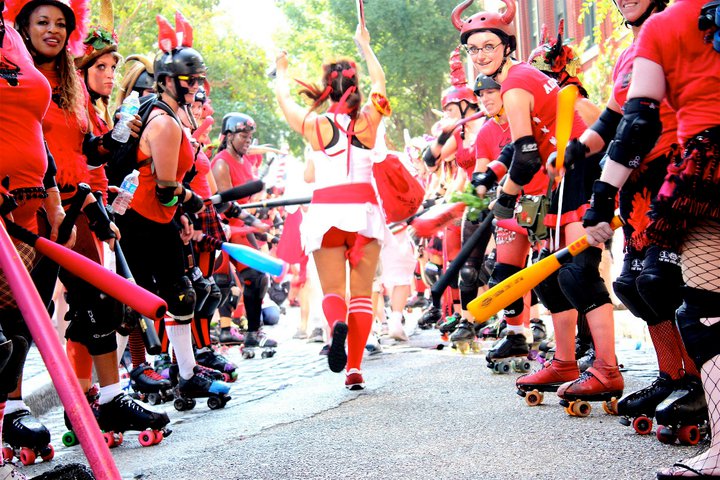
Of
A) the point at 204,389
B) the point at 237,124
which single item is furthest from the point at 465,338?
the point at 237,124

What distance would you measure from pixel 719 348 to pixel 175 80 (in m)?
4.65

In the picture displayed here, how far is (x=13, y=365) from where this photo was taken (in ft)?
13.4

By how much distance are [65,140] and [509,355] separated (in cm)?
343

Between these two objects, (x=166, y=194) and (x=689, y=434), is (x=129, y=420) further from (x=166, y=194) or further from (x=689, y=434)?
(x=689, y=434)

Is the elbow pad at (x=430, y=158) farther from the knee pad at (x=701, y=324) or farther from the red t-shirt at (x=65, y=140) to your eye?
the knee pad at (x=701, y=324)

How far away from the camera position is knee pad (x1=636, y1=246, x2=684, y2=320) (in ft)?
14.6

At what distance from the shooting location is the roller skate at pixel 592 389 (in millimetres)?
5555

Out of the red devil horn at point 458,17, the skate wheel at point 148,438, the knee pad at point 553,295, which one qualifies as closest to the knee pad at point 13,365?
the skate wheel at point 148,438

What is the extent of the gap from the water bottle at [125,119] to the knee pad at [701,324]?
10.6ft

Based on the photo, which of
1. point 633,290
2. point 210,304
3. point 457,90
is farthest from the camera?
point 457,90

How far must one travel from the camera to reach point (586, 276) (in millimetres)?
5711

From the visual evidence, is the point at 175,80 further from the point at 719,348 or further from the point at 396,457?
the point at 719,348

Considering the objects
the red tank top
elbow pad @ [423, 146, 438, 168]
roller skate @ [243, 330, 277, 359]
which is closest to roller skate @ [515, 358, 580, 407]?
the red tank top

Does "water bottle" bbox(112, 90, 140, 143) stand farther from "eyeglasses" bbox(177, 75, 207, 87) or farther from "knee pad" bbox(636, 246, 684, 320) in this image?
"knee pad" bbox(636, 246, 684, 320)
